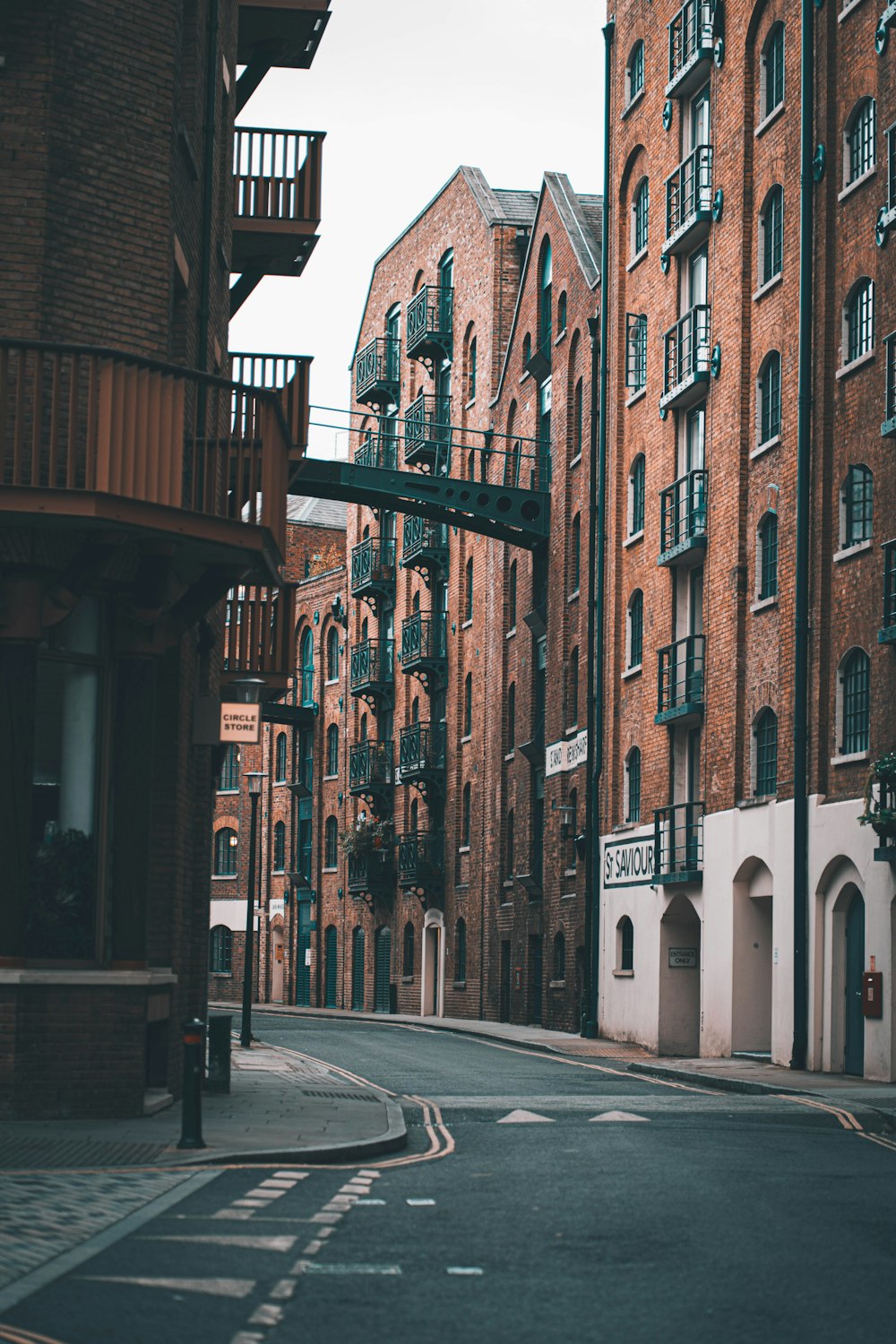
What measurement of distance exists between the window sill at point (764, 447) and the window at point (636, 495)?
620cm

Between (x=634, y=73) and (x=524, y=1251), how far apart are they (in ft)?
108

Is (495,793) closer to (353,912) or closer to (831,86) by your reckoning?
(353,912)

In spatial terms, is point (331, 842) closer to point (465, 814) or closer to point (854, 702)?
point (465, 814)

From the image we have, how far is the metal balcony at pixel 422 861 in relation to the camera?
169 feet

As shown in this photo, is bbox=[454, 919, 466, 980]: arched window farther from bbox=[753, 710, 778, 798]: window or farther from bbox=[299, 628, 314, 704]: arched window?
bbox=[753, 710, 778, 798]: window

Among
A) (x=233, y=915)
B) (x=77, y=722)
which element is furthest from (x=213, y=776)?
(x=233, y=915)

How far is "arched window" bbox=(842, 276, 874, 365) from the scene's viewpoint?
27.1 m

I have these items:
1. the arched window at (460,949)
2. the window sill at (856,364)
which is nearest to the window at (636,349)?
the window sill at (856,364)

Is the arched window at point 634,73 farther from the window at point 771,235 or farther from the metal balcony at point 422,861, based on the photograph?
the metal balcony at point 422,861

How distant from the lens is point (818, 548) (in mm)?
27578

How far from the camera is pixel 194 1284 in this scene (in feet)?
27.0

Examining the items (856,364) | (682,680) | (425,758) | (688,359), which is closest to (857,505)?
(856,364)

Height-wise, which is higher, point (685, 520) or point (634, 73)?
point (634, 73)

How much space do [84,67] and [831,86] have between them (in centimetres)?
1581
